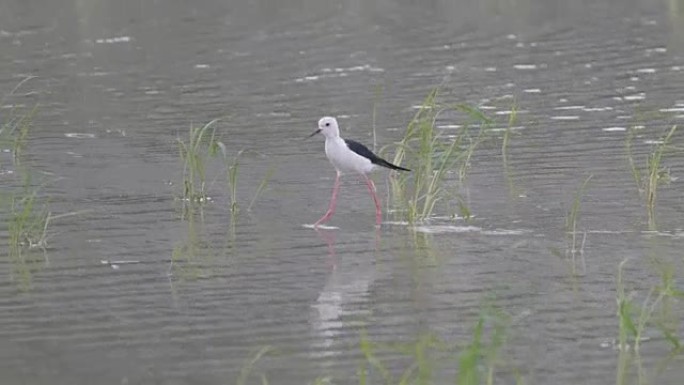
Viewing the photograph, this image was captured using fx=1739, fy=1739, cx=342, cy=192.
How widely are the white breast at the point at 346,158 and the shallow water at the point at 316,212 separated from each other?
35 cm

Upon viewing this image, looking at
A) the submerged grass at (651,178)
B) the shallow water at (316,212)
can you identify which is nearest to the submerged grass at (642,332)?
the shallow water at (316,212)

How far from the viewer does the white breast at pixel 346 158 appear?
12250mm

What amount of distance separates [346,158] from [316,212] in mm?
468

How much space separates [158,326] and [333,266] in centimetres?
178

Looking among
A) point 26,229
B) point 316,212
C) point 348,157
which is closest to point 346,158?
point 348,157

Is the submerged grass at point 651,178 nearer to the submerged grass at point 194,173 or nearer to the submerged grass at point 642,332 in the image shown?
the submerged grass at point 642,332

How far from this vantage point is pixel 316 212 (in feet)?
40.7

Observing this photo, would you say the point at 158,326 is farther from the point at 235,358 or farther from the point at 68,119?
the point at 68,119

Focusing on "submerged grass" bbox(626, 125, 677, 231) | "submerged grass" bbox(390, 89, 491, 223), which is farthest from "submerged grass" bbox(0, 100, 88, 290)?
"submerged grass" bbox(626, 125, 677, 231)

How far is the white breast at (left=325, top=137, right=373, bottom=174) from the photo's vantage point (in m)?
12.2

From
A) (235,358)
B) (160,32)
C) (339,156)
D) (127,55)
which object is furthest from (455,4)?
(235,358)

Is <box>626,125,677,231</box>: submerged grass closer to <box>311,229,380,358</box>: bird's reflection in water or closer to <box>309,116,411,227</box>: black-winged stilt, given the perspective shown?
<box>309,116,411,227</box>: black-winged stilt

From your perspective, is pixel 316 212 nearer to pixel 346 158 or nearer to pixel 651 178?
pixel 346 158

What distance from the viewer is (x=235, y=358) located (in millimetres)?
8359
